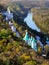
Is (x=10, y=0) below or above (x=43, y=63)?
below

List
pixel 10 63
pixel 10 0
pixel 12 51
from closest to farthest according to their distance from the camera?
pixel 10 63
pixel 12 51
pixel 10 0

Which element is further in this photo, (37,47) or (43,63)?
(37,47)

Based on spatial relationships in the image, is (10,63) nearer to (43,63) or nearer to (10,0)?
Answer: (43,63)

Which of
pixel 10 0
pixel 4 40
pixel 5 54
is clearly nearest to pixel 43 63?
pixel 5 54

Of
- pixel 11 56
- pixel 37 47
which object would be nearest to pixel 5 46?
pixel 11 56

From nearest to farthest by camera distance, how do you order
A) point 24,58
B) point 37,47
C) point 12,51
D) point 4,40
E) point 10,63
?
point 10,63
point 24,58
point 12,51
point 4,40
point 37,47

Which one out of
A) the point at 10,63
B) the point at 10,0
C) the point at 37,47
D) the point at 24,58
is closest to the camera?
the point at 10,63

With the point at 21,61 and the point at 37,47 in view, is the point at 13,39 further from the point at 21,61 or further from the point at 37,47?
the point at 21,61

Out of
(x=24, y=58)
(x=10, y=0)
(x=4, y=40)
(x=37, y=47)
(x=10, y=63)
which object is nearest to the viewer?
(x=10, y=63)

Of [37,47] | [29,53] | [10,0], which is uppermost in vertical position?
[29,53]
